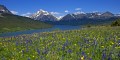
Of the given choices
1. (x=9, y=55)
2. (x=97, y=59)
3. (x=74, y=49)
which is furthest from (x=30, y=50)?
(x=97, y=59)

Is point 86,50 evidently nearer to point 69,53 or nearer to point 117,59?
point 69,53

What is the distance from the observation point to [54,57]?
933cm

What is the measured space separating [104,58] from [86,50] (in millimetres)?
2242

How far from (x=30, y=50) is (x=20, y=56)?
154cm

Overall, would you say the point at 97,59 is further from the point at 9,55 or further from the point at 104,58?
the point at 9,55

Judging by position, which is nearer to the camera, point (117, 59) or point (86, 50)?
point (117, 59)

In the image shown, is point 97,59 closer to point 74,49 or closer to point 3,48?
point 74,49

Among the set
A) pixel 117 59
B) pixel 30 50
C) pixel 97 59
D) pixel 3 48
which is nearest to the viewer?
pixel 117 59

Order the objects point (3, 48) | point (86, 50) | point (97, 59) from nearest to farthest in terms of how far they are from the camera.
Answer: point (97, 59)
point (86, 50)
point (3, 48)

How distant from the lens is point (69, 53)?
10.5 m

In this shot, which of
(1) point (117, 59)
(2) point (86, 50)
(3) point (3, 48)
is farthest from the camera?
(3) point (3, 48)

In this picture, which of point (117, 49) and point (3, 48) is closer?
point (117, 49)

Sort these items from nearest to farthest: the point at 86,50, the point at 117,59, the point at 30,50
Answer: the point at 117,59 < the point at 86,50 < the point at 30,50

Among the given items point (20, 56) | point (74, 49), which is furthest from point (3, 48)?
point (74, 49)
